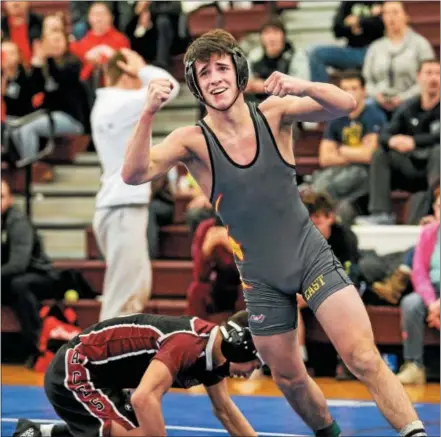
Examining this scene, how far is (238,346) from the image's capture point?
17.3 feet

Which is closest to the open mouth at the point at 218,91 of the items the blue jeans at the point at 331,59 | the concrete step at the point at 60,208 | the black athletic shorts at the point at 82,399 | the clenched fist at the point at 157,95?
the clenched fist at the point at 157,95

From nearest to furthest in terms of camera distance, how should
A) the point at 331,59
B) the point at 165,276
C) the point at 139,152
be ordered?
the point at 139,152
the point at 165,276
the point at 331,59

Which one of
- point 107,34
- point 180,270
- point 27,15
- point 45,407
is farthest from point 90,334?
point 27,15

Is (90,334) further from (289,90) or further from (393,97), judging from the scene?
(393,97)

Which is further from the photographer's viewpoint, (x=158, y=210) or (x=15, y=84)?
(x=15, y=84)

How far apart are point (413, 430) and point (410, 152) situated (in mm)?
4600

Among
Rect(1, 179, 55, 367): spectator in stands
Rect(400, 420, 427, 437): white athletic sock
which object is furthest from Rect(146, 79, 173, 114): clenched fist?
Rect(1, 179, 55, 367): spectator in stands

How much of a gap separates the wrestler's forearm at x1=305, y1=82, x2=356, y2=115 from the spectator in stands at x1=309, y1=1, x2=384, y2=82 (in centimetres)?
522

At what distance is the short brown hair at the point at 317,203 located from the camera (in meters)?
7.65

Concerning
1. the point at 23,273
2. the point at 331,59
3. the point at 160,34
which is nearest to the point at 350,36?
the point at 331,59

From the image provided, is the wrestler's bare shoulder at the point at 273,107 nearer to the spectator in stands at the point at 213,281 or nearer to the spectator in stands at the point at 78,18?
the spectator in stands at the point at 213,281

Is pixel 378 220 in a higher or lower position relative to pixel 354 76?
lower

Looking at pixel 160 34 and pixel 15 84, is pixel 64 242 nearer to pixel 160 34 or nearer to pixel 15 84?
pixel 15 84

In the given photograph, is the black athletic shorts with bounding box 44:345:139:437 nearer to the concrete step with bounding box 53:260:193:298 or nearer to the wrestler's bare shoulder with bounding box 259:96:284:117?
the wrestler's bare shoulder with bounding box 259:96:284:117
